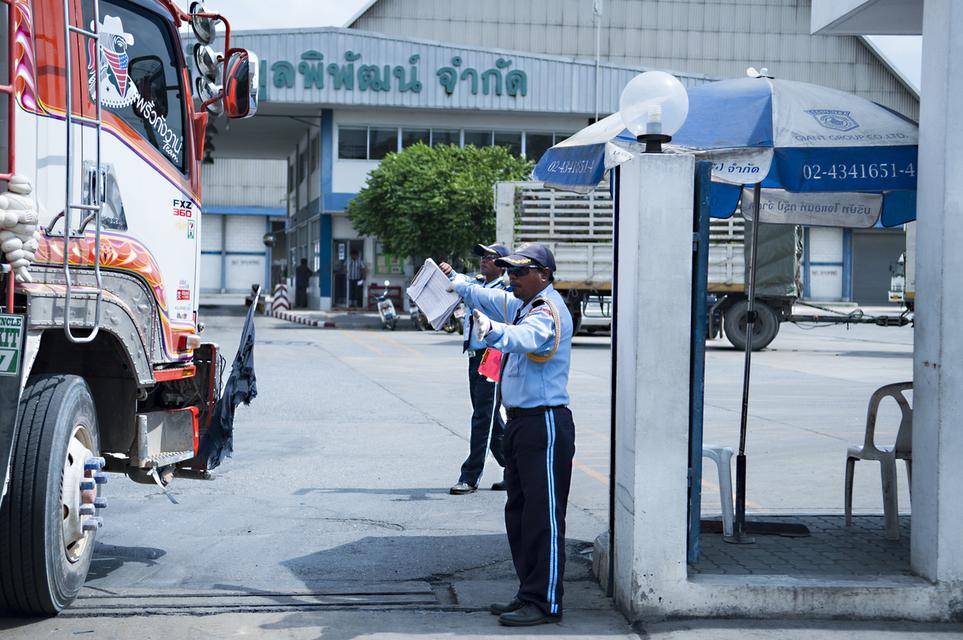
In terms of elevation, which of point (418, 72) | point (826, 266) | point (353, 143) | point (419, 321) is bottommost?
point (419, 321)

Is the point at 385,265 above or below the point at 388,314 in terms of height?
above

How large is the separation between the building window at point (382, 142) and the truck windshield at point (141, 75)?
34851mm

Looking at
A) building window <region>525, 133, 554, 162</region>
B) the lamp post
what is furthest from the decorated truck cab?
building window <region>525, 133, 554, 162</region>

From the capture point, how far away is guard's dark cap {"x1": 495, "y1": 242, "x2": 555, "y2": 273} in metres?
5.53

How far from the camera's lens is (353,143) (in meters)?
41.0

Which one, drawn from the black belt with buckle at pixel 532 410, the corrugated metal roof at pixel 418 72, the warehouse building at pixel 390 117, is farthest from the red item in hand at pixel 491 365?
the corrugated metal roof at pixel 418 72

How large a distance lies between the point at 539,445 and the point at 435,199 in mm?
27716

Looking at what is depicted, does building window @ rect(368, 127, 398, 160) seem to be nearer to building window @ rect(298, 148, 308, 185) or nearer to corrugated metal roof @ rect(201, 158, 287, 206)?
building window @ rect(298, 148, 308, 185)

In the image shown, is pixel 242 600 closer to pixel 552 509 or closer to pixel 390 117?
pixel 552 509

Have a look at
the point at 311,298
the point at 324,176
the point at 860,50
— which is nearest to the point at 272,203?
the point at 311,298

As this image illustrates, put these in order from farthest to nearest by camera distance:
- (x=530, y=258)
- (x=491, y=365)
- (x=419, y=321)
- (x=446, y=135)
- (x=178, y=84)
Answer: (x=446, y=135) < (x=419, y=321) < (x=491, y=365) < (x=178, y=84) < (x=530, y=258)

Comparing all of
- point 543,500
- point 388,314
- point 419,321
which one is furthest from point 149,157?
point 388,314

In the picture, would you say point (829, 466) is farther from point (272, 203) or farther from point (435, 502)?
point (272, 203)

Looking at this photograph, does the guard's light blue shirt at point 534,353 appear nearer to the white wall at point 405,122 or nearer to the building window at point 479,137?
the white wall at point 405,122
